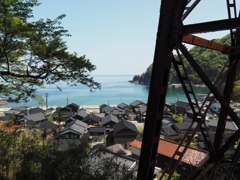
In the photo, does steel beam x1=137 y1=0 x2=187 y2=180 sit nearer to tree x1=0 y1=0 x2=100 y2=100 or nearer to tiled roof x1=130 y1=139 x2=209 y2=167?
tree x1=0 y1=0 x2=100 y2=100

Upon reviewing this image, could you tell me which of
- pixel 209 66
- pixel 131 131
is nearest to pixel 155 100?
pixel 131 131

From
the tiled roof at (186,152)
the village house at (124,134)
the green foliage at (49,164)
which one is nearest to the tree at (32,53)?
the green foliage at (49,164)

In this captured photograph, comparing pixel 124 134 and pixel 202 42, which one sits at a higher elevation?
pixel 202 42

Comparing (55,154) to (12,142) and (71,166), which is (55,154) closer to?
(71,166)

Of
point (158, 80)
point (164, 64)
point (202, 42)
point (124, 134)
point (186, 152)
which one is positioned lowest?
point (124, 134)

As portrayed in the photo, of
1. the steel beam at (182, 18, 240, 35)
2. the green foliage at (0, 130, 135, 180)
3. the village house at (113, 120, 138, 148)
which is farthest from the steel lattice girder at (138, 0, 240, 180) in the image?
the village house at (113, 120, 138, 148)

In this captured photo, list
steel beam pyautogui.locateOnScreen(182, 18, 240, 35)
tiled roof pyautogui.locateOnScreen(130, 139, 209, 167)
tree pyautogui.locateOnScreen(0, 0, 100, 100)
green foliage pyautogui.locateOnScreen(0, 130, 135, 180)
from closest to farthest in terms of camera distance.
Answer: steel beam pyautogui.locateOnScreen(182, 18, 240, 35), green foliage pyautogui.locateOnScreen(0, 130, 135, 180), tree pyautogui.locateOnScreen(0, 0, 100, 100), tiled roof pyautogui.locateOnScreen(130, 139, 209, 167)

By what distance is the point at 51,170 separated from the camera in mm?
2541

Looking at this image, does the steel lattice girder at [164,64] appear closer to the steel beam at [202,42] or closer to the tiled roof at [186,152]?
the steel beam at [202,42]

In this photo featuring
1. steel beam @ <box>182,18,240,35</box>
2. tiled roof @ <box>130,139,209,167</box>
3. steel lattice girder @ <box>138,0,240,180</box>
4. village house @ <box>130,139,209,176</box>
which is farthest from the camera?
village house @ <box>130,139,209,176</box>

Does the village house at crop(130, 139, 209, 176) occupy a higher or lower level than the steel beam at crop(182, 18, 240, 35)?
lower

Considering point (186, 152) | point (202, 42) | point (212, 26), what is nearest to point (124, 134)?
point (186, 152)

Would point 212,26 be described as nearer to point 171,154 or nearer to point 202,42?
point 202,42

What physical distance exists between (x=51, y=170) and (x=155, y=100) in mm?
2011
